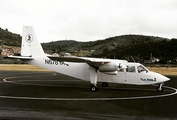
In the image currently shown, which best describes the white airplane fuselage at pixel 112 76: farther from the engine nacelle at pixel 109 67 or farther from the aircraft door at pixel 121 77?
the engine nacelle at pixel 109 67

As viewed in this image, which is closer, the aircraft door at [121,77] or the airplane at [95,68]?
the airplane at [95,68]

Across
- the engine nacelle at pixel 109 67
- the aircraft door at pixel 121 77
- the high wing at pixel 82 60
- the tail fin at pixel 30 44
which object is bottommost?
the aircraft door at pixel 121 77

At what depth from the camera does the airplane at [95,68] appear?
18031 millimetres

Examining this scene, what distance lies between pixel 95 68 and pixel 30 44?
6932 mm

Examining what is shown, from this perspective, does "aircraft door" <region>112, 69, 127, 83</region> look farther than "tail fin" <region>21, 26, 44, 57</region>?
No

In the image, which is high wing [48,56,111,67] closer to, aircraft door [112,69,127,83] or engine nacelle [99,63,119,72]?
engine nacelle [99,63,119,72]

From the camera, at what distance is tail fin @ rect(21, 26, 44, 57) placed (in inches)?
818

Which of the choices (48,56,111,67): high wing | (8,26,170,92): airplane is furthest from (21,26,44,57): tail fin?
(48,56,111,67): high wing

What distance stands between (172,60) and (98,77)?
63.2 m

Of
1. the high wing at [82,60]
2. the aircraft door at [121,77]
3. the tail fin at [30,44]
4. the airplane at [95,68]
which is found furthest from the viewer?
the tail fin at [30,44]

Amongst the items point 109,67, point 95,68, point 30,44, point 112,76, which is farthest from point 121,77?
point 30,44

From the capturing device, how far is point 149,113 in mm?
10352

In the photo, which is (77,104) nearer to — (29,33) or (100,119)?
(100,119)

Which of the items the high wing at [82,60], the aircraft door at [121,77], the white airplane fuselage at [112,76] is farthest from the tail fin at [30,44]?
the aircraft door at [121,77]
